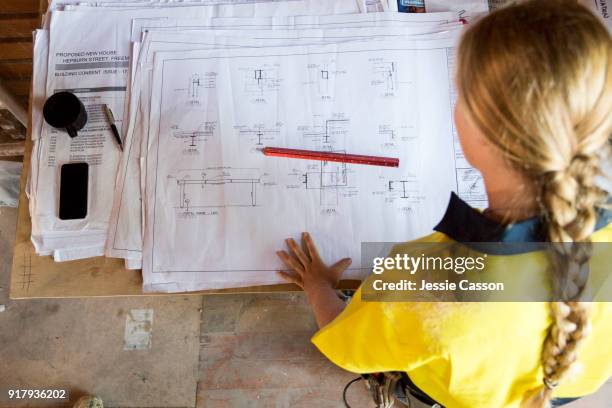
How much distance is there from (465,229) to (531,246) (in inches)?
3.1

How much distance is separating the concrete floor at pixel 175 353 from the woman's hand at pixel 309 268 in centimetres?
55

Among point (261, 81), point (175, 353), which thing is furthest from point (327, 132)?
point (175, 353)

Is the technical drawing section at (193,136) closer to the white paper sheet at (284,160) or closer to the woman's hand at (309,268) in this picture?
the white paper sheet at (284,160)

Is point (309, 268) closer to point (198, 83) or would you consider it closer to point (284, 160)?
point (284, 160)

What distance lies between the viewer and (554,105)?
38cm

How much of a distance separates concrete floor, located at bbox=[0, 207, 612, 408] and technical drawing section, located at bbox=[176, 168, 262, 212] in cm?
57

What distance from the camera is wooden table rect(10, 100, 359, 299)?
26.1 inches

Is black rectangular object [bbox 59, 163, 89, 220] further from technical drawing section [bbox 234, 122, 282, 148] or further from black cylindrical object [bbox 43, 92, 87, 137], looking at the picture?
technical drawing section [bbox 234, 122, 282, 148]

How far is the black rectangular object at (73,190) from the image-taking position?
0.68m

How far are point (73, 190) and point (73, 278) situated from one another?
143 mm
